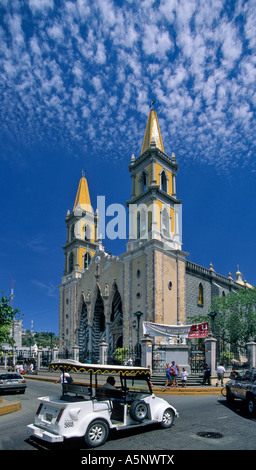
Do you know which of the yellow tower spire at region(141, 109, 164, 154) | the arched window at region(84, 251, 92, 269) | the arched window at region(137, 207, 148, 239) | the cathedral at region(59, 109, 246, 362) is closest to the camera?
the cathedral at region(59, 109, 246, 362)

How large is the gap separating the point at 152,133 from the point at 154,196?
8.81 meters

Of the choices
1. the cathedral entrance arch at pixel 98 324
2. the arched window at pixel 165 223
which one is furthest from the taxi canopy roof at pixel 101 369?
the cathedral entrance arch at pixel 98 324

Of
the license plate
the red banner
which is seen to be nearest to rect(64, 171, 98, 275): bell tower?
the red banner

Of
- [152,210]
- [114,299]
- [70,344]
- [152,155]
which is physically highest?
[152,155]

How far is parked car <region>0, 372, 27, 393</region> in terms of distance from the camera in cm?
1806

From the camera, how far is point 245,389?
11.5 meters

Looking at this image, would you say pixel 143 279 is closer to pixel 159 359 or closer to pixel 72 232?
pixel 159 359

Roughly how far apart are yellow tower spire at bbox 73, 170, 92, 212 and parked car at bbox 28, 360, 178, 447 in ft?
142

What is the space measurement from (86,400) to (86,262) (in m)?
42.2

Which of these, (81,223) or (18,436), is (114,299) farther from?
(18,436)

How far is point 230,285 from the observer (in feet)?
142

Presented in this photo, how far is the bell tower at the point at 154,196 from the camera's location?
117 feet

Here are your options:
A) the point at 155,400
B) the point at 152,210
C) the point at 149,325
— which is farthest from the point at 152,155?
the point at 155,400

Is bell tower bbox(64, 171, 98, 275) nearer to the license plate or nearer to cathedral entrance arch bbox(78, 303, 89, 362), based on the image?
cathedral entrance arch bbox(78, 303, 89, 362)
